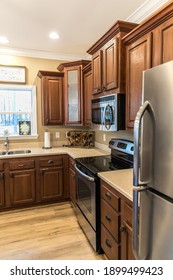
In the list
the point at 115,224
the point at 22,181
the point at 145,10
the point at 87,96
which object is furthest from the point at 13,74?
the point at 115,224

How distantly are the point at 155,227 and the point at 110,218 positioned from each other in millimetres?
759

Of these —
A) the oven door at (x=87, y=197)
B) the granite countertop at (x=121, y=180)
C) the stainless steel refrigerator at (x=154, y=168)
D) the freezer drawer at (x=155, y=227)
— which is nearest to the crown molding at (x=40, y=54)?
the oven door at (x=87, y=197)

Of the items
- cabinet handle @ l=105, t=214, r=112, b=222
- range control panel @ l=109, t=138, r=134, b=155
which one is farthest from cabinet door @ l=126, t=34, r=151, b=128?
cabinet handle @ l=105, t=214, r=112, b=222

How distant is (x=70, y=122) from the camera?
11.6 feet

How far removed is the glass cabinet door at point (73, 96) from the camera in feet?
11.2

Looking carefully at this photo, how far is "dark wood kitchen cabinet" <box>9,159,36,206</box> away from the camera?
10.00 feet

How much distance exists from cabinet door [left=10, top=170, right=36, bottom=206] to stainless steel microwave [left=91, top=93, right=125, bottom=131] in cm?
144

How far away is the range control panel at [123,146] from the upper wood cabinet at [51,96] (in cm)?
140

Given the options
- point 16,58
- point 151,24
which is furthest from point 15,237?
point 16,58

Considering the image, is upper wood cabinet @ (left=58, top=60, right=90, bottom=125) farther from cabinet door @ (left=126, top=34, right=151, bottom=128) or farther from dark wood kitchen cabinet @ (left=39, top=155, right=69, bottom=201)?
cabinet door @ (left=126, top=34, right=151, bottom=128)

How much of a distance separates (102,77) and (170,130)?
171 cm

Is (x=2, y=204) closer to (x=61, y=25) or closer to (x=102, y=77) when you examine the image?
(x=102, y=77)

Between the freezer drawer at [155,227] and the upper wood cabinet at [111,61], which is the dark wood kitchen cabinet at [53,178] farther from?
the freezer drawer at [155,227]

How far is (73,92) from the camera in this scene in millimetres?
3469
